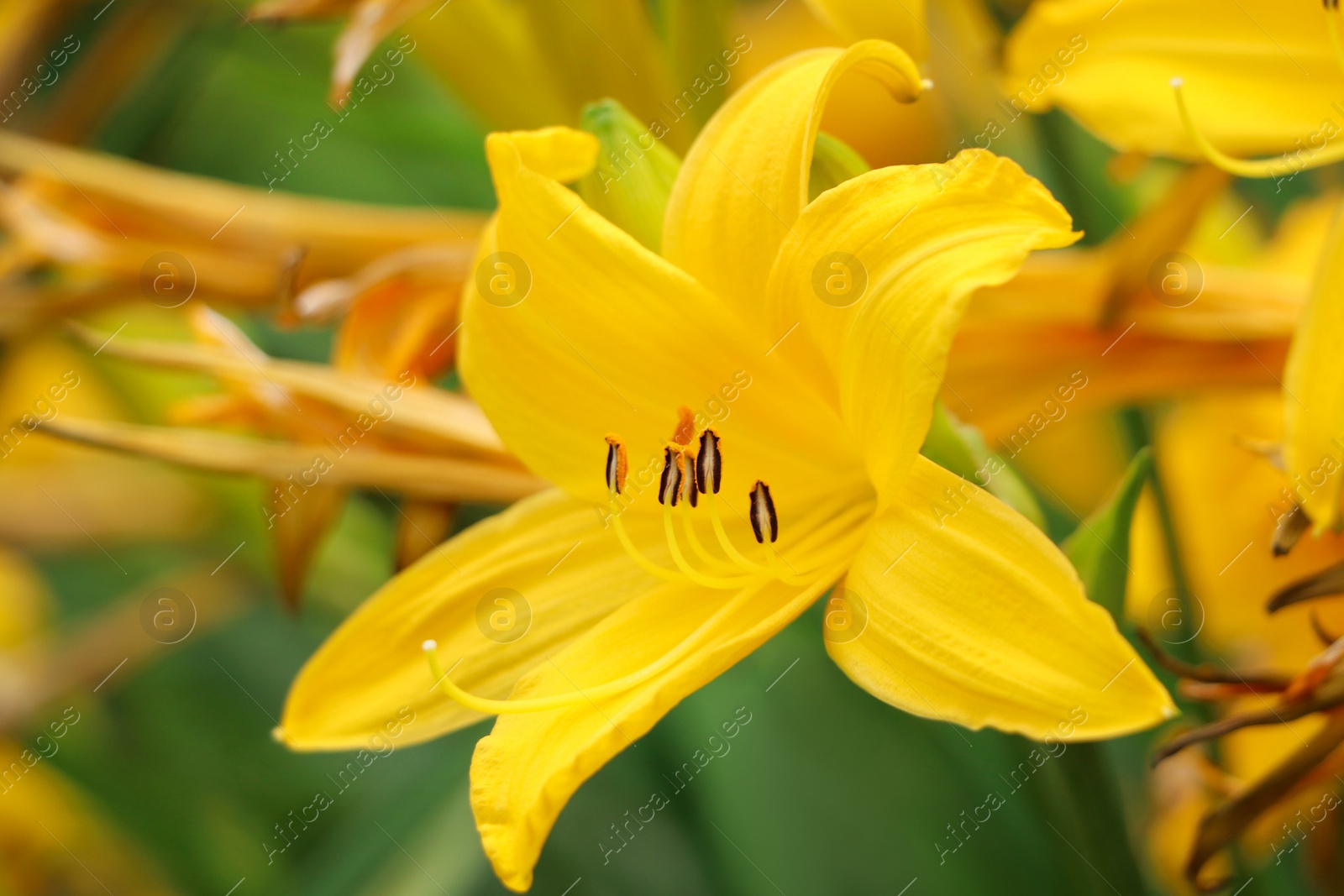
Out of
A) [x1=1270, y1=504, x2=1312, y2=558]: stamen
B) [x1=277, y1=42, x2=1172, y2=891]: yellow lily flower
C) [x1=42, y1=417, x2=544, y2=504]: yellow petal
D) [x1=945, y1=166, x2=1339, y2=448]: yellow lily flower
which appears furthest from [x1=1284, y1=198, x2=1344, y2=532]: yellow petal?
[x1=42, y1=417, x2=544, y2=504]: yellow petal

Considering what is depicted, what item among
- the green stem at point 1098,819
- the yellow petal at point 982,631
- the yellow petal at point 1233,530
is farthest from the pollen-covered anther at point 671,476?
the yellow petal at point 1233,530

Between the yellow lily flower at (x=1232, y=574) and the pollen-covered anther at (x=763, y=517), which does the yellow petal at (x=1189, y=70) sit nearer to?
the yellow lily flower at (x=1232, y=574)

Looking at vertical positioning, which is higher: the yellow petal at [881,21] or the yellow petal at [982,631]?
the yellow petal at [881,21]

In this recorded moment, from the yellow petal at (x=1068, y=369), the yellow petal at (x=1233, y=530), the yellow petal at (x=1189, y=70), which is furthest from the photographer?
the yellow petal at (x=1233, y=530)

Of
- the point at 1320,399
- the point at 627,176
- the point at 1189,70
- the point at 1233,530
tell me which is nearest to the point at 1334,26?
the point at 1189,70

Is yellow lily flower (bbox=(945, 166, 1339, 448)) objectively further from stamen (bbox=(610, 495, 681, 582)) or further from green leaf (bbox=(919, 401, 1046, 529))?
stamen (bbox=(610, 495, 681, 582))

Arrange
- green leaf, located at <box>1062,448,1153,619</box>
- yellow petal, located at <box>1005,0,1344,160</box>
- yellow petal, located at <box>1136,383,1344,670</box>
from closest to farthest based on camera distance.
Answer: green leaf, located at <box>1062,448,1153,619</box>, yellow petal, located at <box>1005,0,1344,160</box>, yellow petal, located at <box>1136,383,1344,670</box>
